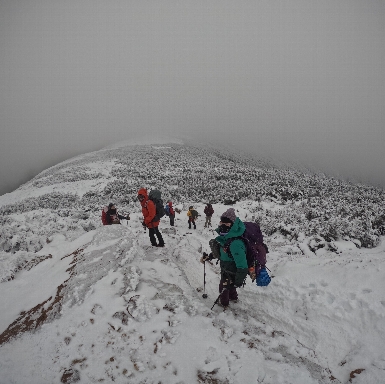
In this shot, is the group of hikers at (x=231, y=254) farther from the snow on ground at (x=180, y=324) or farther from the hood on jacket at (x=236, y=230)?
the snow on ground at (x=180, y=324)

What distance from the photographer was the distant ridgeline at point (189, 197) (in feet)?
31.3

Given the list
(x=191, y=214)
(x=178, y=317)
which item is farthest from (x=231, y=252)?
(x=191, y=214)

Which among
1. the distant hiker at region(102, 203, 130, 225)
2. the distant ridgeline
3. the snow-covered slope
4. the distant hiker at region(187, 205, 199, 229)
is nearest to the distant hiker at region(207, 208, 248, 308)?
the snow-covered slope

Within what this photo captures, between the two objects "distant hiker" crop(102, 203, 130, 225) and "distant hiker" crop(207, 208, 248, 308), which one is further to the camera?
"distant hiker" crop(102, 203, 130, 225)

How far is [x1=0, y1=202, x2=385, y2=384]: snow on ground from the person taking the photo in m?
3.17

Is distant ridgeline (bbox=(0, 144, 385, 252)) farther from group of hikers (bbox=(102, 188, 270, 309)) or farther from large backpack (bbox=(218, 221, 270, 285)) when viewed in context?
large backpack (bbox=(218, 221, 270, 285))

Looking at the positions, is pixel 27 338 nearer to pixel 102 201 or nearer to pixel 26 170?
pixel 102 201

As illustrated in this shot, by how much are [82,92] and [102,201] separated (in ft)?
615

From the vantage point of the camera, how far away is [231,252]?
12.7 feet

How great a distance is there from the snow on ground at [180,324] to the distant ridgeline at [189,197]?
14.2 ft

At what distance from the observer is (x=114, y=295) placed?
4375mm

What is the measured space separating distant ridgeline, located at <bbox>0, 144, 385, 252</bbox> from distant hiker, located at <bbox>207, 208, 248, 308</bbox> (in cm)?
603

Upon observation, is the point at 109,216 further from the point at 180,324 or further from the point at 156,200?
the point at 180,324

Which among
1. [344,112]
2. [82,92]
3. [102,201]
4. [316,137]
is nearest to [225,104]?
[344,112]
